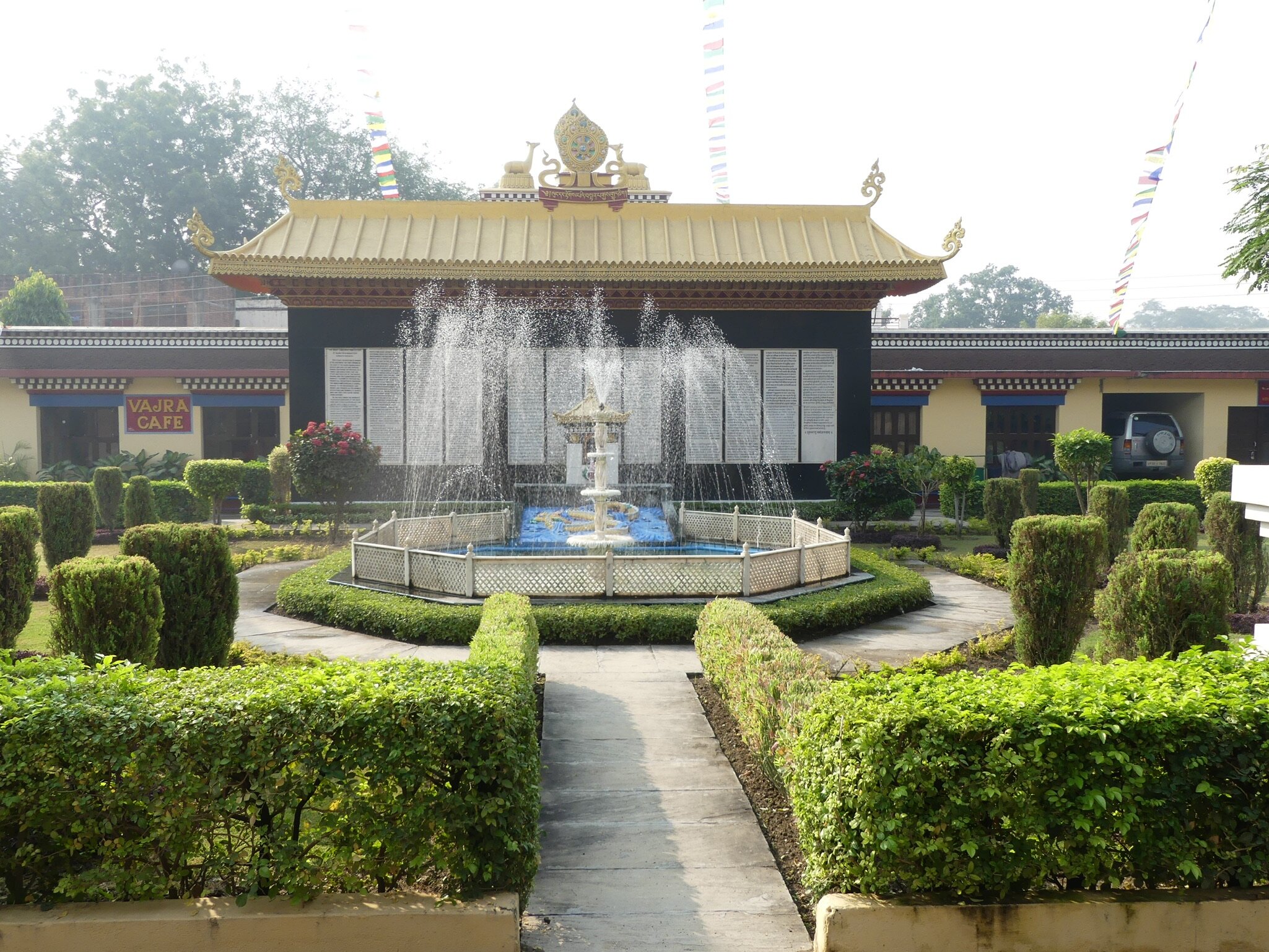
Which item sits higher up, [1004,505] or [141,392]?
[141,392]

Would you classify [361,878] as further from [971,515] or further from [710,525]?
[971,515]

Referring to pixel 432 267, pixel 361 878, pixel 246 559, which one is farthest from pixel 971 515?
pixel 361 878

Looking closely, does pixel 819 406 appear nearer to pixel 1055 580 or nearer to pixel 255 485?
pixel 255 485

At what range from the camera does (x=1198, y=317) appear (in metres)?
124

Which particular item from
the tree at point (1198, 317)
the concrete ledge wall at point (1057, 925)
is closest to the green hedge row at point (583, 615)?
the concrete ledge wall at point (1057, 925)

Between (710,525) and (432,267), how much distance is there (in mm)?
7635

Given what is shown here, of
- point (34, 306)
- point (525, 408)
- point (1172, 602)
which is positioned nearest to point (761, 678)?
point (1172, 602)

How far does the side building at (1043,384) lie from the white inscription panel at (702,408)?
6.29 meters

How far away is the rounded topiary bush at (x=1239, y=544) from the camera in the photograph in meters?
10.7

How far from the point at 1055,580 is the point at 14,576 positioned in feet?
28.9

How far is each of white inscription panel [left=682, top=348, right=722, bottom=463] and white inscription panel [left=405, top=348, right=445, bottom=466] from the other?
198 inches

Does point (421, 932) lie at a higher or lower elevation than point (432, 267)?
lower

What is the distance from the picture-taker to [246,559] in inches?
583

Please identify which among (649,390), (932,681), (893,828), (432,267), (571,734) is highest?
(432,267)
